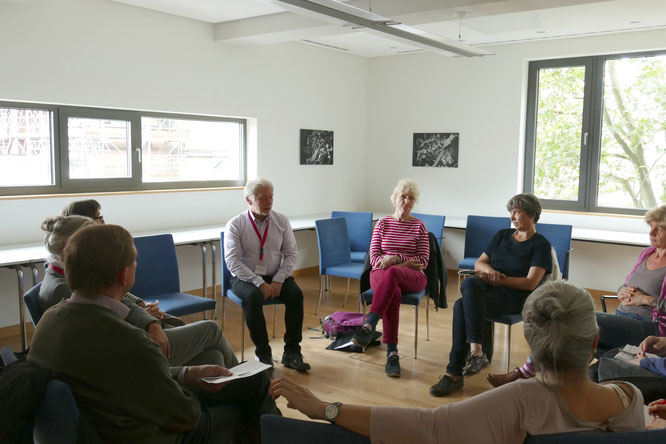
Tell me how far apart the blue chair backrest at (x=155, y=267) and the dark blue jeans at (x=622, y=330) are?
2.75 meters

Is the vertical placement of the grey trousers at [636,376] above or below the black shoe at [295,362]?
above

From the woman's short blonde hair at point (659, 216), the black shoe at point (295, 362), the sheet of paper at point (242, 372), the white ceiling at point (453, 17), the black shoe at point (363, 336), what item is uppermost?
the white ceiling at point (453, 17)

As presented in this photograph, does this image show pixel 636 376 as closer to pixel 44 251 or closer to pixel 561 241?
pixel 561 241

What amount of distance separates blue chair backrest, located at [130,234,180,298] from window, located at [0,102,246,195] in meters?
1.55

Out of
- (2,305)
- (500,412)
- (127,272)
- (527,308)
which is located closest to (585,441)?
(500,412)

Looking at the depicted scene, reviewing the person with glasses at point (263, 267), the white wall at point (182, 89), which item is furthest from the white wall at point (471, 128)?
the person with glasses at point (263, 267)

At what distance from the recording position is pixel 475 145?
7207 mm

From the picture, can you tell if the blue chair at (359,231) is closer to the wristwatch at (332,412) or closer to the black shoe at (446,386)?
the black shoe at (446,386)

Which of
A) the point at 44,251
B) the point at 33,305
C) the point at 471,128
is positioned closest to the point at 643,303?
the point at 33,305

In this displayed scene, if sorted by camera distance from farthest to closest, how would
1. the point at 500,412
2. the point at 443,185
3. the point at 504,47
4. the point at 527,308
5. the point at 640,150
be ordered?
the point at 443,185, the point at 504,47, the point at 640,150, the point at 527,308, the point at 500,412

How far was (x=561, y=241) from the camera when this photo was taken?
503 centimetres

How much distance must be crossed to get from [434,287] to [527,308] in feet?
8.87

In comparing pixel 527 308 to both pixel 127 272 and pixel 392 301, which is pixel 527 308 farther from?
pixel 392 301

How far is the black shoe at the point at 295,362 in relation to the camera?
410 cm
